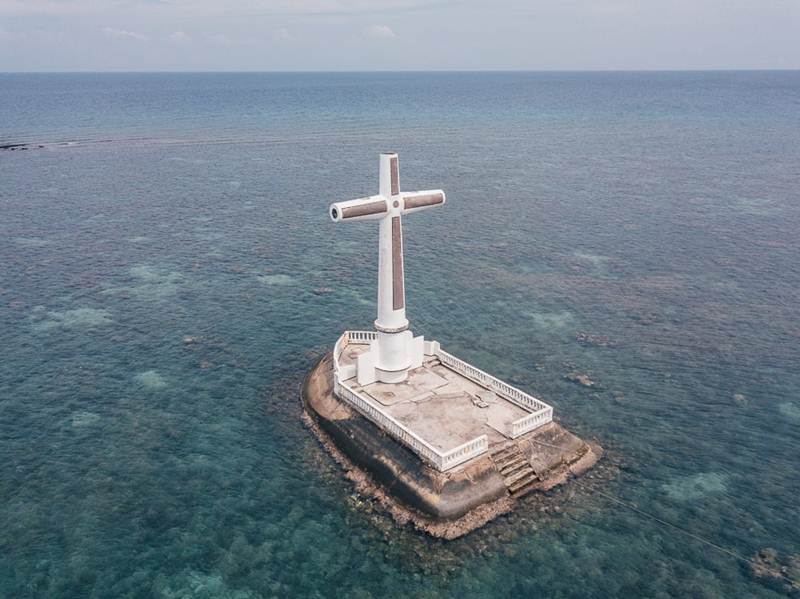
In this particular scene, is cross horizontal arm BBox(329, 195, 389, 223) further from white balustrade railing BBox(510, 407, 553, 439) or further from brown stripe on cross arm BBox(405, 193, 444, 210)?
white balustrade railing BBox(510, 407, 553, 439)

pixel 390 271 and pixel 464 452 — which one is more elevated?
pixel 390 271

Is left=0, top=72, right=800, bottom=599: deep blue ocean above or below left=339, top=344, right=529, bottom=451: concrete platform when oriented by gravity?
below

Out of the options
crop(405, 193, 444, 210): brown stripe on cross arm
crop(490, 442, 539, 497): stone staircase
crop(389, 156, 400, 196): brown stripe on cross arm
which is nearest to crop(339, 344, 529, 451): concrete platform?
crop(490, 442, 539, 497): stone staircase

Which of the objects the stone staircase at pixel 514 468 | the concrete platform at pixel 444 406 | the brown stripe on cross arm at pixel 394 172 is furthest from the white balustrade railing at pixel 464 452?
the brown stripe on cross arm at pixel 394 172

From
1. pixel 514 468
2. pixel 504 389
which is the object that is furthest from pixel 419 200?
pixel 514 468

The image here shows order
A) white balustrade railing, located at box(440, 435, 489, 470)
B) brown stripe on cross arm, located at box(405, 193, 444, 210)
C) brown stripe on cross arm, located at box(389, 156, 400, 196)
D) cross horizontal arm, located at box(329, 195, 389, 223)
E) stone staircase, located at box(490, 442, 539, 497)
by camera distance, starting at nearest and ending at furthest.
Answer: white balustrade railing, located at box(440, 435, 489, 470) < stone staircase, located at box(490, 442, 539, 497) < cross horizontal arm, located at box(329, 195, 389, 223) < brown stripe on cross arm, located at box(389, 156, 400, 196) < brown stripe on cross arm, located at box(405, 193, 444, 210)

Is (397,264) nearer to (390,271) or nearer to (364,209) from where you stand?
(390,271)

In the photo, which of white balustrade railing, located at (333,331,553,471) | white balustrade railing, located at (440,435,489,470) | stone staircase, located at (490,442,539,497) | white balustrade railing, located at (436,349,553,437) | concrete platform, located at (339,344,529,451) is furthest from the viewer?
white balustrade railing, located at (436,349,553,437)
